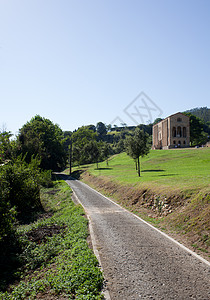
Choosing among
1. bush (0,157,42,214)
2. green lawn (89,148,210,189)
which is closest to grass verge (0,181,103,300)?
bush (0,157,42,214)

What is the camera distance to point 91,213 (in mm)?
15195

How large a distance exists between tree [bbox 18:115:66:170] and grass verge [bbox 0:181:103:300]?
3961 cm

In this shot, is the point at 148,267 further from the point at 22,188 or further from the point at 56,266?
the point at 22,188

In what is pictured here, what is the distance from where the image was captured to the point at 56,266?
7.34 metres

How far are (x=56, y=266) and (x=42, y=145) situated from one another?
50.8 m

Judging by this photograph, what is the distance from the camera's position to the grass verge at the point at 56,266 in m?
5.61

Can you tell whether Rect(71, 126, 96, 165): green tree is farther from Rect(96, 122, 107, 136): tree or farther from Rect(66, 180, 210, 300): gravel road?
Rect(96, 122, 107, 136): tree

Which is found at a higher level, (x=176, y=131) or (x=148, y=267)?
(x=176, y=131)

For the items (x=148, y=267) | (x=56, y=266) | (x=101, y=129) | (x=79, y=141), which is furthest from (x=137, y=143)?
(x=101, y=129)

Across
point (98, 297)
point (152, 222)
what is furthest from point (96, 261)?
point (152, 222)

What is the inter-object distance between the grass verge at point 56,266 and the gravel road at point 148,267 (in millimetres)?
622

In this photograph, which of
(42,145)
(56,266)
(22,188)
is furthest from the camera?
(42,145)

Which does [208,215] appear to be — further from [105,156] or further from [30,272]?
[105,156]

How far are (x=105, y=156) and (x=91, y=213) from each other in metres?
48.2
